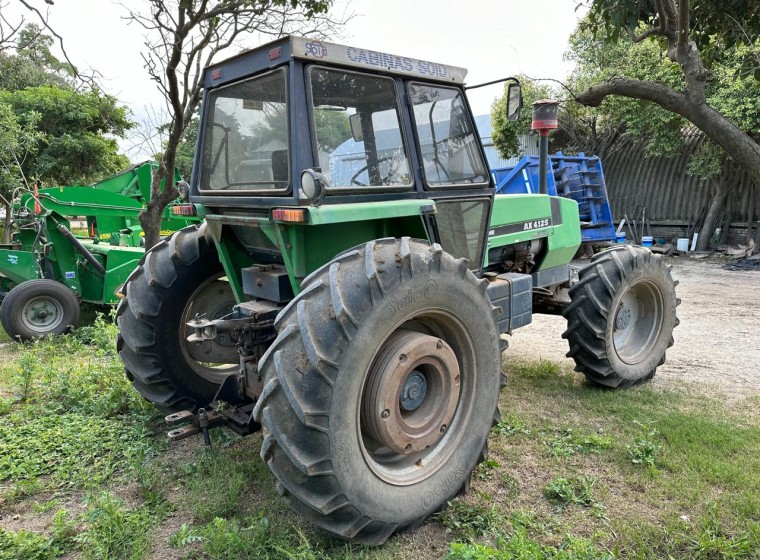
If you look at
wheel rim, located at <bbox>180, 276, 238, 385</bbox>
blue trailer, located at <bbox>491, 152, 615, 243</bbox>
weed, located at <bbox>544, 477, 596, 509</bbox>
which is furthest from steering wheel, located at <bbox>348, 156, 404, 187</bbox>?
blue trailer, located at <bbox>491, 152, 615, 243</bbox>

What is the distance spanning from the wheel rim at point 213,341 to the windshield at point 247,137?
763mm

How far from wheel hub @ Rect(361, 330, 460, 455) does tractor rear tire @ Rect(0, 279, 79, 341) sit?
4.84m

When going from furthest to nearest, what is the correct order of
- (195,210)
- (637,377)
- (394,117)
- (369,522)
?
1. (637,377)
2. (195,210)
3. (394,117)
4. (369,522)

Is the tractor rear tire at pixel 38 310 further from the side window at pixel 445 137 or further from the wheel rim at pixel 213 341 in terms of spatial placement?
the side window at pixel 445 137

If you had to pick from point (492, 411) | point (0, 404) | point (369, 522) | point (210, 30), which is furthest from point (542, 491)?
point (210, 30)

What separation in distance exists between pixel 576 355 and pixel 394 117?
2388mm

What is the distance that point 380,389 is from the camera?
2.58 m

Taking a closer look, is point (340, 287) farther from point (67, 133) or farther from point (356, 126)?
point (67, 133)

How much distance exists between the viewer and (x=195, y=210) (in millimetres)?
3326

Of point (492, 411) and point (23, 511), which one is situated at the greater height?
point (492, 411)

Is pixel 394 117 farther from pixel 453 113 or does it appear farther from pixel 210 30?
pixel 210 30

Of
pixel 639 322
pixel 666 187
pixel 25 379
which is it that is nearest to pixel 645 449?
pixel 639 322

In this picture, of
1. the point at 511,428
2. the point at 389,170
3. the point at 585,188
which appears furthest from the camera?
the point at 585,188

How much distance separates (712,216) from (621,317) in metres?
9.96
